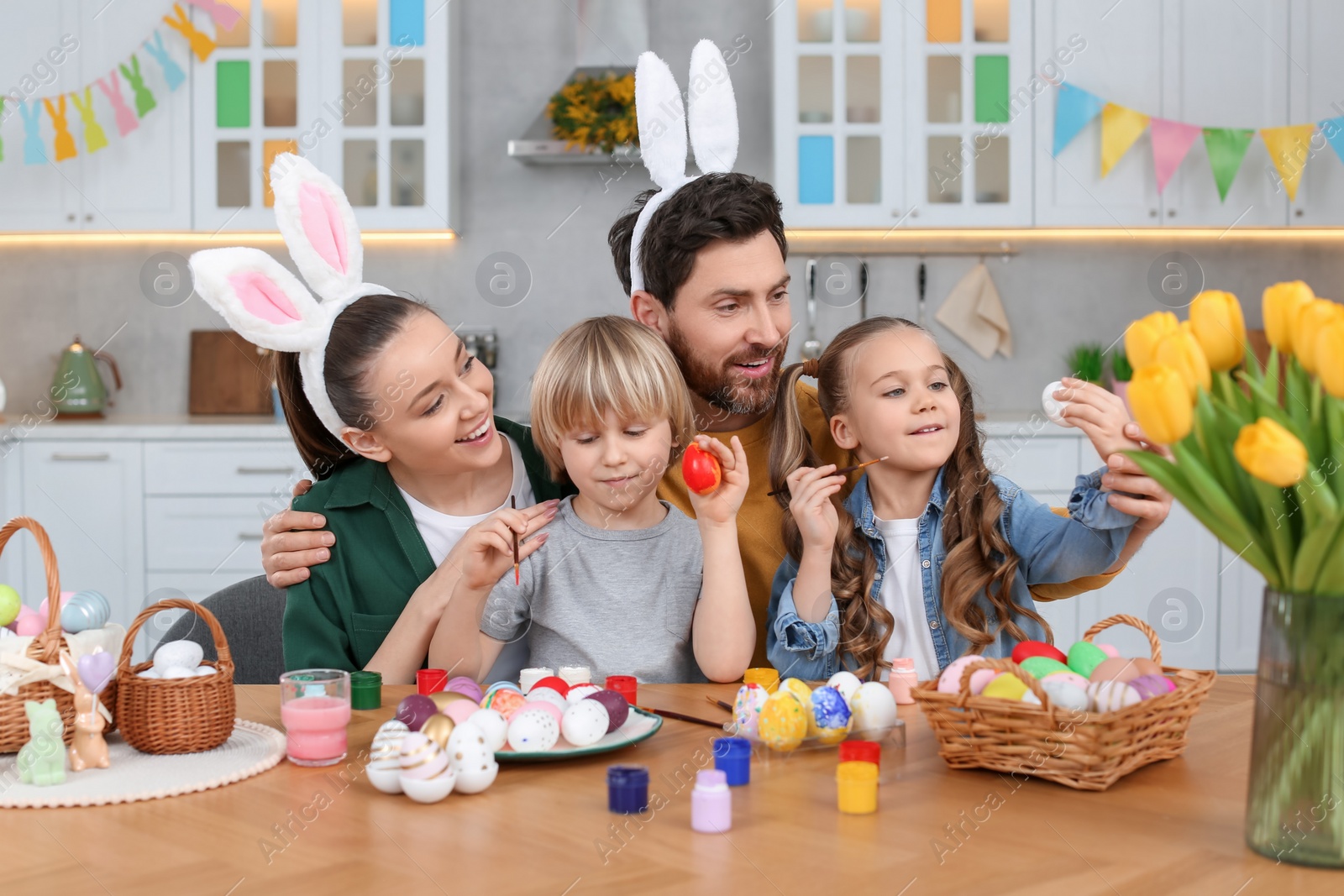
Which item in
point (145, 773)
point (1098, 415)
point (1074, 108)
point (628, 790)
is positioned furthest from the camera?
point (1074, 108)

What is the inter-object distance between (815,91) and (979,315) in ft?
3.33

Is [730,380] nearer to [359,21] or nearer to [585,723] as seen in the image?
[585,723]

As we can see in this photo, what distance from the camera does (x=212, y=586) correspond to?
3.94 meters

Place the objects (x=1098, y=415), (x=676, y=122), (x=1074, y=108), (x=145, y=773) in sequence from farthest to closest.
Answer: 1. (x=1074, y=108)
2. (x=676, y=122)
3. (x=1098, y=415)
4. (x=145, y=773)

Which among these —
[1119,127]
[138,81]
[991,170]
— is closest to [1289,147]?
[1119,127]

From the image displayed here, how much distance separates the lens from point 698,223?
6.56ft

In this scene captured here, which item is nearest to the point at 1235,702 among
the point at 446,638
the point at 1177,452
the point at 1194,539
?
the point at 1177,452

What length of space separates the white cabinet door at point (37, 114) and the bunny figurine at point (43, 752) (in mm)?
3536

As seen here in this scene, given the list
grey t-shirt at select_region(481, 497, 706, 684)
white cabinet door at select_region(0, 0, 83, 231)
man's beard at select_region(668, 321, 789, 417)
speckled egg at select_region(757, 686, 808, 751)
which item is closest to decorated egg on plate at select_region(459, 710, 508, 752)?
speckled egg at select_region(757, 686, 808, 751)

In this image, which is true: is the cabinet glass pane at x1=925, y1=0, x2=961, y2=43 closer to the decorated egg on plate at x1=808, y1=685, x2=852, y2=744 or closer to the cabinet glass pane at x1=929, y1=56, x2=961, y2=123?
the cabinet glass pane at x1=929, y1=56, x2=961, y2=123

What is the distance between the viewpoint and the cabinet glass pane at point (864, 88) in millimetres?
3977

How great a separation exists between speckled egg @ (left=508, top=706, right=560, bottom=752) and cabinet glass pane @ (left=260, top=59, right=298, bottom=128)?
3.41 meters

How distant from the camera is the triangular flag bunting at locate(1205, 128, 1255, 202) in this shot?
154 inches

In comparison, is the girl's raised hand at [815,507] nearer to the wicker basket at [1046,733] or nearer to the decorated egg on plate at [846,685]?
the decorated egg on plate at [846,685]
